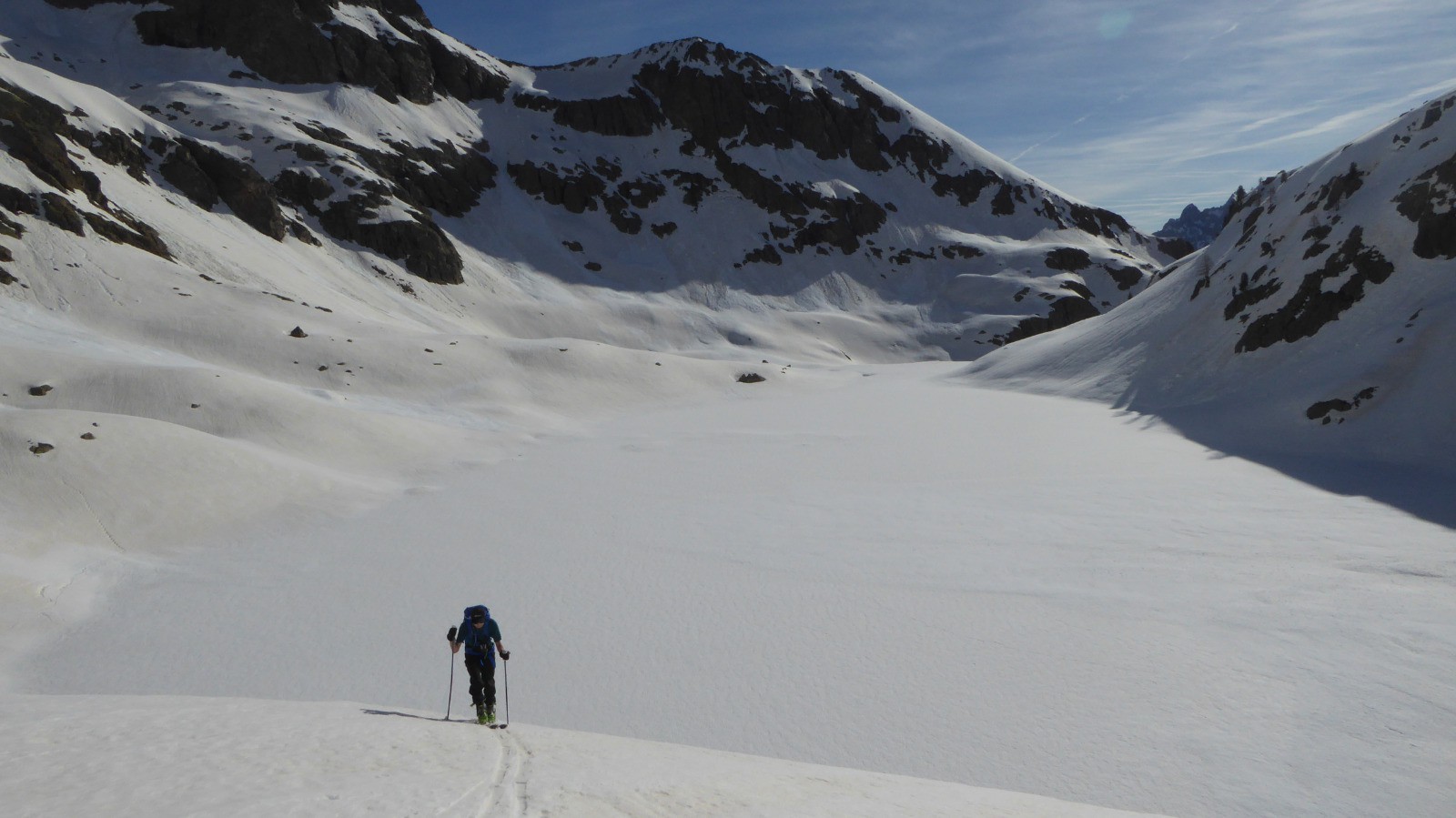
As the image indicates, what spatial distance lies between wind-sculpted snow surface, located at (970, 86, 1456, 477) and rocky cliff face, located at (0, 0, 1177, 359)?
48.1 m

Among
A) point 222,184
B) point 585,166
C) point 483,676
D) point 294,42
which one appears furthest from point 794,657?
point 294,42

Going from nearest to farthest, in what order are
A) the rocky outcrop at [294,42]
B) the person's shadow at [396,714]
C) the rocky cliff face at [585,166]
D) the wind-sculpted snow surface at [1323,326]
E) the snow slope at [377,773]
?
the snow slope at [377,773] → the person's shadow at [396,714] → the wind-sculpted snow surface at [1323,326] → the rocky cliff face at [585,166] → the rocky outcrop at [294,42]

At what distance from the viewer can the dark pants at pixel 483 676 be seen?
26.0 ft

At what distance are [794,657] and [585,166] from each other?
10067 cm

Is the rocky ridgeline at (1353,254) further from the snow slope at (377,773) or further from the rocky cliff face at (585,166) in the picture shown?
the rocky cliff face at (585,166)

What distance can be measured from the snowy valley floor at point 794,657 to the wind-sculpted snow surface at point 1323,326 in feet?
22.5

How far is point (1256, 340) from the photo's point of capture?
3353 cm

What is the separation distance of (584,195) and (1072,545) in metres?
92.3

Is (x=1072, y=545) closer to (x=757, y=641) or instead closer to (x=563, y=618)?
(x=757, y=641)

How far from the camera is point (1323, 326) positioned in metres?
30.8

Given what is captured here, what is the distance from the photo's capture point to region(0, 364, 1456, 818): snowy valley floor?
5945 millimetres

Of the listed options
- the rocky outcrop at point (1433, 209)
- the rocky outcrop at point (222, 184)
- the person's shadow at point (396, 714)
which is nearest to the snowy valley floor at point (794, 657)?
the person's shadow at point (396, 714)

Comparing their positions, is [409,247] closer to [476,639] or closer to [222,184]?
[222,184]

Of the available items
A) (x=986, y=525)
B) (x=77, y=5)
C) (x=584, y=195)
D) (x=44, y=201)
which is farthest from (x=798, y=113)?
(x=986, y=525)
